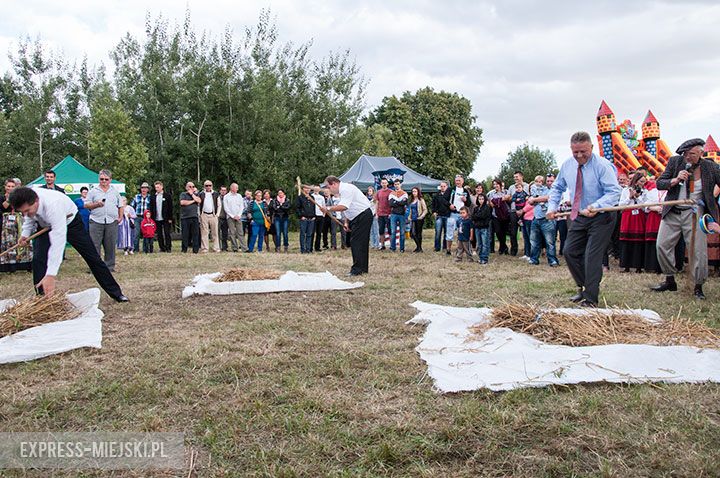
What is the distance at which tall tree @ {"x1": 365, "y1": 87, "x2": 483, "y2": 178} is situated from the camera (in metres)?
42.6

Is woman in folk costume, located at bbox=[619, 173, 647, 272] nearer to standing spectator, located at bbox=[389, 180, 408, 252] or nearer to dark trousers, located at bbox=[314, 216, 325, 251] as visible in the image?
standing spectator, located at bbox=[389, 180, 408, 252]

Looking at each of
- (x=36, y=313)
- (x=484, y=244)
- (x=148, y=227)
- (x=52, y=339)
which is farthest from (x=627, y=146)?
(x=52, y=339)

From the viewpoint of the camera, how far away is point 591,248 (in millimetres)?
6137

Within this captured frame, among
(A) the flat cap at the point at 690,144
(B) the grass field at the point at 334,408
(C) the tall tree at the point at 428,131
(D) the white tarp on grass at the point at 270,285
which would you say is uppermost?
(C) the tall tree at the point at 428,131

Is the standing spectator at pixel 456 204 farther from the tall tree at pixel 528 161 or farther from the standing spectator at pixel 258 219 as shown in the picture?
the tall tree at pixel 528 161

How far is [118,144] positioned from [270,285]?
17534 mm

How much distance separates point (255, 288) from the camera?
737cm

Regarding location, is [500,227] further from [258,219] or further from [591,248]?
[591,248]

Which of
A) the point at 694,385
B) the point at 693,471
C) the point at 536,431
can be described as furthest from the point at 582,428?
the point at 694,385

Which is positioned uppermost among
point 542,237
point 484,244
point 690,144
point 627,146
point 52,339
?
point 627,146

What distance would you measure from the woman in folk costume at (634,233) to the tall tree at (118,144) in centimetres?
1845

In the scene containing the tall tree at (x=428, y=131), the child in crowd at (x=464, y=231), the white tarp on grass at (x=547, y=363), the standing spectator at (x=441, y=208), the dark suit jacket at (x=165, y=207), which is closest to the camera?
the white tarp on grass at (x=547, y=363)

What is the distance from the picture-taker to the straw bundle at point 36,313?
16.9ft

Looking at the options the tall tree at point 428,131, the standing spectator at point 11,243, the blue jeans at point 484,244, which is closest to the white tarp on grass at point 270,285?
the blue jeans at point 484,244
